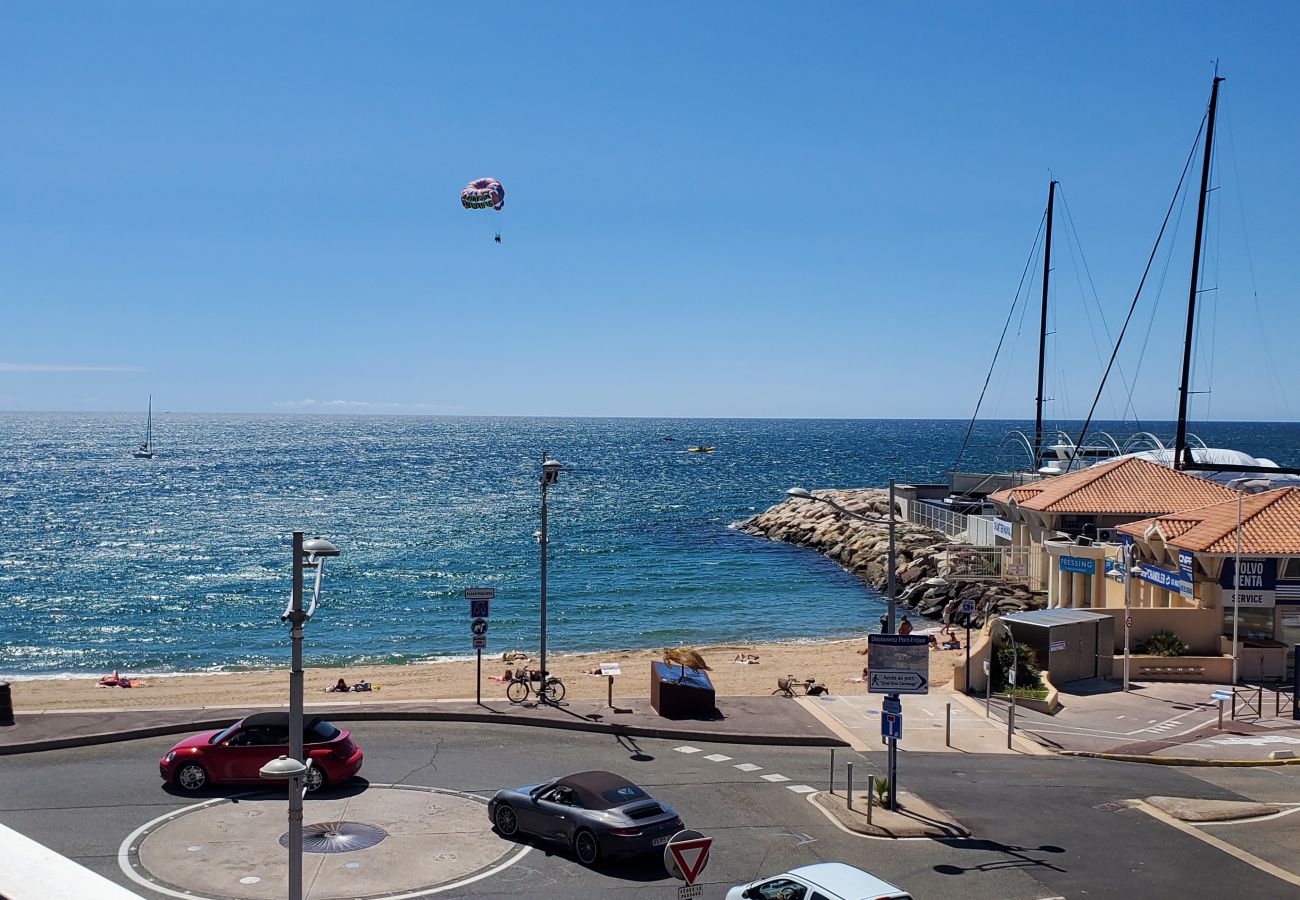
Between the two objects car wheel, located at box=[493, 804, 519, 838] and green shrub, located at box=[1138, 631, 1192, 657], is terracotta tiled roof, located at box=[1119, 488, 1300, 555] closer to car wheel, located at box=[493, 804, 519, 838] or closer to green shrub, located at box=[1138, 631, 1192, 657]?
green shrub, located at box=[1138, 631, 1192, 657]

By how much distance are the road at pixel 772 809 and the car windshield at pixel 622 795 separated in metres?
0.92

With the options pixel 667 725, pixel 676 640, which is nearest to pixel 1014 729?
pixel 667 725

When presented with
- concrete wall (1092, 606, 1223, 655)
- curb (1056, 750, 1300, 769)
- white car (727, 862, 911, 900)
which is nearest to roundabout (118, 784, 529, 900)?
white car (727, 862, 911, 900)

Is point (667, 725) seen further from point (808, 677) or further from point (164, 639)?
point (164, 639)

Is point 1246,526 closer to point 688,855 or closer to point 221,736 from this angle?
point 688,855

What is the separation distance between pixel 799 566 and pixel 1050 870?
54.3 meters

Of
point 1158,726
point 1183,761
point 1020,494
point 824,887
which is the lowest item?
point 1158,726

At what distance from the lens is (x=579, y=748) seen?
2300 centimetres

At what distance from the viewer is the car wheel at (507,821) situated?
17194 millimetres

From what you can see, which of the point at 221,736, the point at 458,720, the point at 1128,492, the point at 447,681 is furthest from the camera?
the point at 1128,492

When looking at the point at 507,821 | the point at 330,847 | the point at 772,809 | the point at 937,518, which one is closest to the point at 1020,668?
the point at 772,809

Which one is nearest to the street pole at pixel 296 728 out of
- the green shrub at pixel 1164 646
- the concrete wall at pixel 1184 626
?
the concrete wall at pixel 1184 626

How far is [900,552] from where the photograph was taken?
63.6 metres

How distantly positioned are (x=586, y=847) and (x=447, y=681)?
66.7ft
